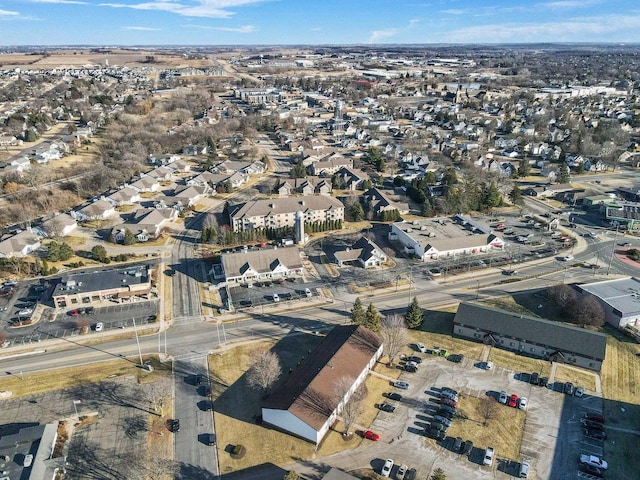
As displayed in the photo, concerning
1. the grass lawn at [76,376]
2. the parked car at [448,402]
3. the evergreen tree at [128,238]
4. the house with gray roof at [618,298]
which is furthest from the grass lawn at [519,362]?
the evergreen tree at [128,238]

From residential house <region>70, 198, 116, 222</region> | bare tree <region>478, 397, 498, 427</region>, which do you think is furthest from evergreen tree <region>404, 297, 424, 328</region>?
residential house <region>70, 198, 116, 222</region>

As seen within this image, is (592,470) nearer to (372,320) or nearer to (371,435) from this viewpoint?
(371,435)

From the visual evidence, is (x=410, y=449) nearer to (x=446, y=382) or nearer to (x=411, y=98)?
(x=446, y=382)

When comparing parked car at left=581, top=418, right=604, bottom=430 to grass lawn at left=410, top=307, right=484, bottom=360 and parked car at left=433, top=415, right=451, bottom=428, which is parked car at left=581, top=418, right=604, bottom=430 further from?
parked car at left=433, top=415, right=451, bottom=428

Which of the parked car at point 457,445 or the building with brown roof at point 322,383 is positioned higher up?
the building with brown roof at point 322,383

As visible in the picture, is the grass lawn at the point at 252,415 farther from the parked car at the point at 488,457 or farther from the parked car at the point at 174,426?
the parked car at the point at 488,457

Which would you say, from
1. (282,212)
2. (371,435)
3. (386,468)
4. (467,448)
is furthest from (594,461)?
(282,212)
